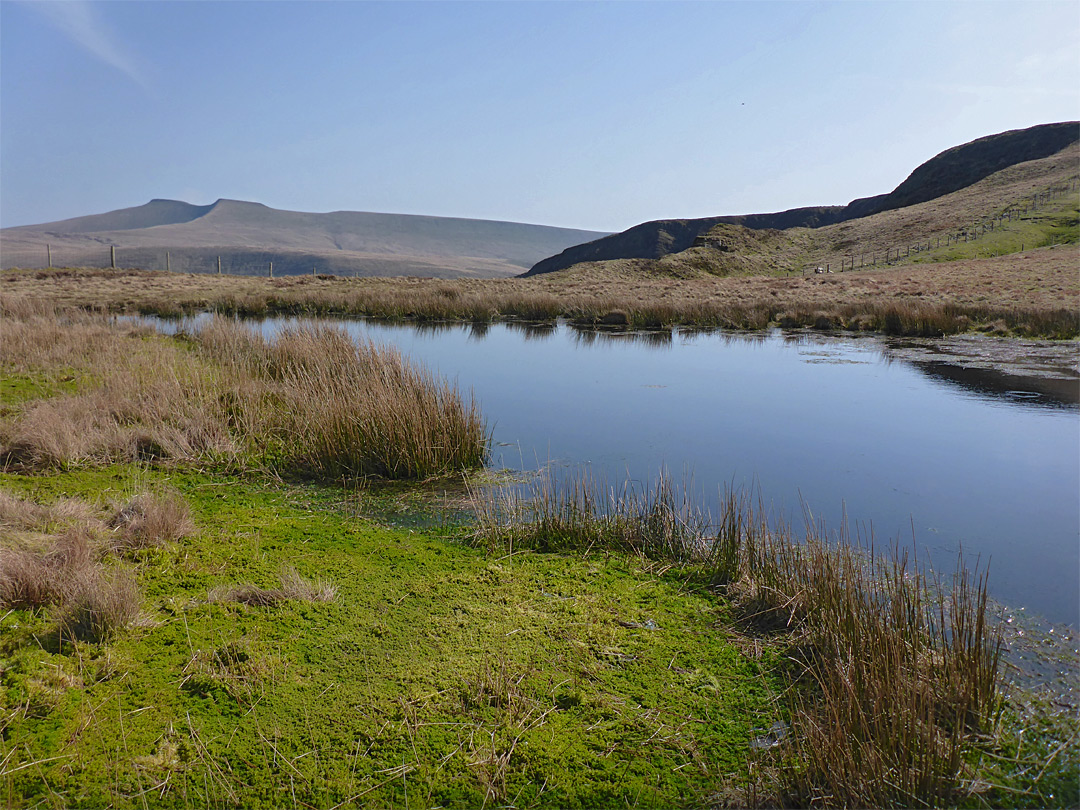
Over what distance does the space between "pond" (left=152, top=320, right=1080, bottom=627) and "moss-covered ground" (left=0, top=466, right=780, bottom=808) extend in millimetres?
1832

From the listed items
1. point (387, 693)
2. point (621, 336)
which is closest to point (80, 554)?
point (387, 693)

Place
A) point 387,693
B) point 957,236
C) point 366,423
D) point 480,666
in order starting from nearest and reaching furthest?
point 387,693 → point 480,666 → point 366,423 → point 957,236

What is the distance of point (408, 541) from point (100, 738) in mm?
2059

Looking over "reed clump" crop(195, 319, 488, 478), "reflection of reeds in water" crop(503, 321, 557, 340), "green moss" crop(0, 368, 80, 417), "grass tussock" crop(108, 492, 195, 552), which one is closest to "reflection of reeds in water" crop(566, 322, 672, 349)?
"reflection of reeds in water" crop(503, 321, 557, 340)

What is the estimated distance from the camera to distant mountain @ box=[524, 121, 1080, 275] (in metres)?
72.9

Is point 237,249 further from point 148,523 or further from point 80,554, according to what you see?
point 80,554

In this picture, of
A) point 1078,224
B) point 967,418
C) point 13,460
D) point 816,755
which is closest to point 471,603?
point 816,755

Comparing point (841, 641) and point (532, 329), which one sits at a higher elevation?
point (532, 329)

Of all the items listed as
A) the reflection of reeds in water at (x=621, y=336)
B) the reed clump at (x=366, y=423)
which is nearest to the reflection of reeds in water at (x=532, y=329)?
the reflection of reeds in water at (x=621, y=336)

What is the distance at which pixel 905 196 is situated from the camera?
78500mm

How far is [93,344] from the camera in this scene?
1030 centimetres

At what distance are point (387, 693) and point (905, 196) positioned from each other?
296 ft

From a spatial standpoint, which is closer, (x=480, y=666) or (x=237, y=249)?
(x=480, y=666)

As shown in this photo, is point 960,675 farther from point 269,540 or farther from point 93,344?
point 93,344
